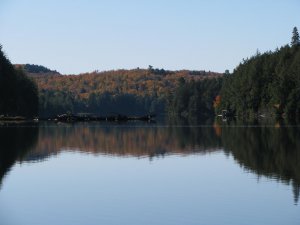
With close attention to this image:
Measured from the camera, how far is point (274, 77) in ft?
531

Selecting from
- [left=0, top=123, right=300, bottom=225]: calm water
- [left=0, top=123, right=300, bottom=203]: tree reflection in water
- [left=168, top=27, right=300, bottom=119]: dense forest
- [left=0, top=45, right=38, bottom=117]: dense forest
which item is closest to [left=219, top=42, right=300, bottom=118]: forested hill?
[left=168, top=27, right=300, bottom=119]: dense forest

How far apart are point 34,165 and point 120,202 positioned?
57.0 ft

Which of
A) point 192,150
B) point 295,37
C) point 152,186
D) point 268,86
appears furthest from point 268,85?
point 152,186

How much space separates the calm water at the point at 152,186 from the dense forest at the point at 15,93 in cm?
8158

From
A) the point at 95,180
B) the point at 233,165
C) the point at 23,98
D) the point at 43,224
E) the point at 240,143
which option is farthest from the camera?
the point at 23,98

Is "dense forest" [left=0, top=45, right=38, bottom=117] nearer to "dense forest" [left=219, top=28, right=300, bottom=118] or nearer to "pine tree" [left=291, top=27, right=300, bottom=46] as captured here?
"dense forest" [left=219, top=28, right=300, bottom=118]

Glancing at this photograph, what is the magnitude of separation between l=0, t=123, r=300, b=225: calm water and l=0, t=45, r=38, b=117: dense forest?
3212 inches

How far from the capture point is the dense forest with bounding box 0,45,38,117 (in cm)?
13712

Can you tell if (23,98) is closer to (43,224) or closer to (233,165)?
(233,165)

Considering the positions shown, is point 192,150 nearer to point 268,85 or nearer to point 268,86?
point 268,86

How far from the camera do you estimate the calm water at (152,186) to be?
2561 cm

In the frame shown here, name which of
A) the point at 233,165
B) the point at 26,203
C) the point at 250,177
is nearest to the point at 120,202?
the point at 26,203

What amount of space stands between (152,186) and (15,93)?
112324 mm

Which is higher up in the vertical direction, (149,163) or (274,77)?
(274,77)
